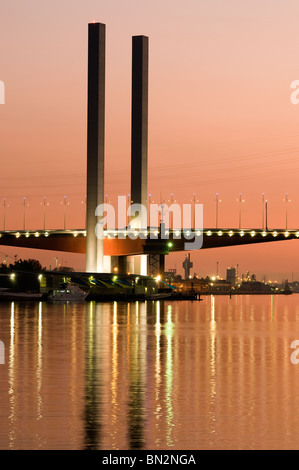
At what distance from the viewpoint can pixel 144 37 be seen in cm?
14550

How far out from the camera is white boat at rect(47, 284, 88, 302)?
116 metres

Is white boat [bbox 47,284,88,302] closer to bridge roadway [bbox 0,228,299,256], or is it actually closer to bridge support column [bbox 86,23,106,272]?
bridge support column [bbox 86,23,106,272]

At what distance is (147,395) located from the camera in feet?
78.0

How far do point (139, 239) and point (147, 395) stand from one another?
12154cm

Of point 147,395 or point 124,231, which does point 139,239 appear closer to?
point 124,231

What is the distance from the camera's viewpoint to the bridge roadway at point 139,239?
145 metres

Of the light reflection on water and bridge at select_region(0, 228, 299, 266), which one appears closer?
the light reflection on water

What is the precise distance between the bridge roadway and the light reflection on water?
330 ft

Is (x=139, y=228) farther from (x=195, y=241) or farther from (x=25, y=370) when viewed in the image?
(x=25, y=370)

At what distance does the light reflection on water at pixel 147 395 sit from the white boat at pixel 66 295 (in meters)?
71.6
